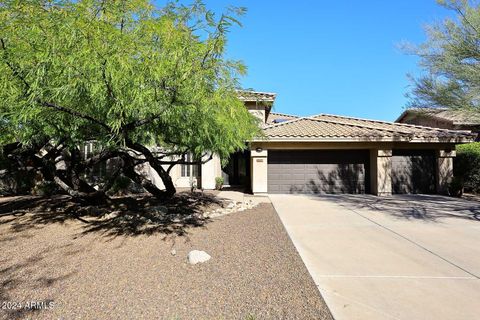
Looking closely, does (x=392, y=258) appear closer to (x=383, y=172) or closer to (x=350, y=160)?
(x=383, y=172)

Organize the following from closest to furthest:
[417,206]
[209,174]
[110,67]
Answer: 1. [110,67]
2. [417,206]
3. [209,174]

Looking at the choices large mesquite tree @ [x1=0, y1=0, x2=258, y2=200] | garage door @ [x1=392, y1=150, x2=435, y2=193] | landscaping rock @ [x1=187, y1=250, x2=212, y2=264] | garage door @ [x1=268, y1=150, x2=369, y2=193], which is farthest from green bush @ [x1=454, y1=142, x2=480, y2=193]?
large mesquite tree @ [x1=0, y1=0, x2=258, y2=200]

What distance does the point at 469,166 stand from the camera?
1666cm

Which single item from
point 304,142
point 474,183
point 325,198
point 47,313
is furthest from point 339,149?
point 47,313

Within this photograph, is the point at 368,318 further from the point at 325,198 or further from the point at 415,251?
the point at 325,198

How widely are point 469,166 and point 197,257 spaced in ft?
54.6

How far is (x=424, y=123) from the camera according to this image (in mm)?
26859

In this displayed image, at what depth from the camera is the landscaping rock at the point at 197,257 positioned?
5.75m

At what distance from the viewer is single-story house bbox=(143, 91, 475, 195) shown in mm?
15656

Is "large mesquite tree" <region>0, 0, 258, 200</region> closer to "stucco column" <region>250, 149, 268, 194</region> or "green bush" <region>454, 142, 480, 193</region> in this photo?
"stucco column" <region>250, 149, 268, 194</region>

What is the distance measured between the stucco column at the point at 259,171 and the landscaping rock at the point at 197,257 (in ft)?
33.5

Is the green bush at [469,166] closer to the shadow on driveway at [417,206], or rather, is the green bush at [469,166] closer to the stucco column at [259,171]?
the shadow on driveway at [417,206]

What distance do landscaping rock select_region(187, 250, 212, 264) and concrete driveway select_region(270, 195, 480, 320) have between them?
1808mm

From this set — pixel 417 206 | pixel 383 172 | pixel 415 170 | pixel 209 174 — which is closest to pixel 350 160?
pixel 383 172
